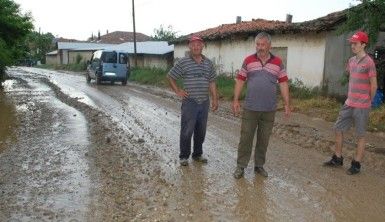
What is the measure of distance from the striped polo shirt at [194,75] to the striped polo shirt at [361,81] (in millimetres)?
1997

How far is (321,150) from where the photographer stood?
8438 mm

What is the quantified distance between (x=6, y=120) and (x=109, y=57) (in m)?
13.9

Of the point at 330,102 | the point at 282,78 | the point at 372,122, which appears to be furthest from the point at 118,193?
the point at 330,102

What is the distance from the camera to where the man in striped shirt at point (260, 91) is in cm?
605

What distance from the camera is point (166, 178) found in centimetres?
629

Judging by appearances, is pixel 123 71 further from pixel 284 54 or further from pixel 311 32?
pixel 311 32

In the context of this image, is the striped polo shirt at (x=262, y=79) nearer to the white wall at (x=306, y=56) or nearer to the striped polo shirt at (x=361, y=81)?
the striped polo shirt at (x=361, y=81)

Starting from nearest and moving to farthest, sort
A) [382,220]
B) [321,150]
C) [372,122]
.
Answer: [382,220]
[321,150]
[372,122]

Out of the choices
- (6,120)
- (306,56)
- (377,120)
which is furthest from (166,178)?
(306,56)

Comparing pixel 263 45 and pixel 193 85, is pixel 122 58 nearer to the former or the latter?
pixel 193 85

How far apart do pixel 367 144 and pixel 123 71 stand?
62.5 feet

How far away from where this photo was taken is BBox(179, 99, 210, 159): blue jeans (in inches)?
268

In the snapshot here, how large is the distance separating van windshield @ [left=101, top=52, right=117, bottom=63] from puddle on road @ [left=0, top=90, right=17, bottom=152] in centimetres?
828

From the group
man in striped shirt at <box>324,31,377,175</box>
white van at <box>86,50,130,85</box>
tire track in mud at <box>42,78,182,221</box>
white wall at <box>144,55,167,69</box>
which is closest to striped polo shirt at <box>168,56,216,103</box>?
tire track in mud at <box>42,78,182,221</box>
